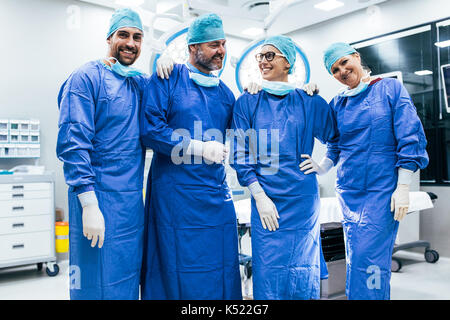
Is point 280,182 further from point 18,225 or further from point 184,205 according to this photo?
point 18,225

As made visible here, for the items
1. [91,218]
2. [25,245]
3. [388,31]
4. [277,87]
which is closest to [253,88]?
[277,87]

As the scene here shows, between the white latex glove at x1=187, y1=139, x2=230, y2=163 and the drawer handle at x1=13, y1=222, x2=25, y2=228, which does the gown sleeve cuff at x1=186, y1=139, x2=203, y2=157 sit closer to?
the white latex glove at x1=187, y1=139, x2=230, y2=163

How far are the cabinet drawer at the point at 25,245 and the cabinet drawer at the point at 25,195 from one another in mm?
350

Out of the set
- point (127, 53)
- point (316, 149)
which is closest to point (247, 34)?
point (316, 149)

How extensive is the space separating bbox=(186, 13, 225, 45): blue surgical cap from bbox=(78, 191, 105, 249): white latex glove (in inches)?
33.4

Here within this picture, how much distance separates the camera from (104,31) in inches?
185

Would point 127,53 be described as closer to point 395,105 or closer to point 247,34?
point 395,105

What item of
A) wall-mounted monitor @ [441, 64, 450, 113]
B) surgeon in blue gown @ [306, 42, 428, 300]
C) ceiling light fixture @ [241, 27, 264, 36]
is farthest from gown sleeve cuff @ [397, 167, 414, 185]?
ceiling light fixture @ [241, 27, 264, 36]

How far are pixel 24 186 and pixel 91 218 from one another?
2.58 meters

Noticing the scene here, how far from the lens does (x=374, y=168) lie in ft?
5.61

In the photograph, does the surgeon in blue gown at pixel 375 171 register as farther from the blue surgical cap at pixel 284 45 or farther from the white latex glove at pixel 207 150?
the white latex glove at pixel 207 150

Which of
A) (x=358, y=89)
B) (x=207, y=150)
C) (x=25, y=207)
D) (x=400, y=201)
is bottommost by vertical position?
(x=25, y=207)

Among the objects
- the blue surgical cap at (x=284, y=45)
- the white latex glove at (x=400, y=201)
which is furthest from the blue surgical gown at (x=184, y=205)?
the white latex glove at (x=400, y=201)

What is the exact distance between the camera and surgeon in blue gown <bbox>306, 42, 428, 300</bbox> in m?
1.67
